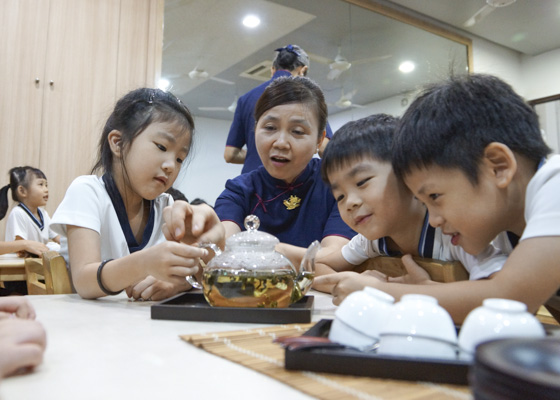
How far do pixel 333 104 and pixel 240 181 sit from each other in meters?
4.18

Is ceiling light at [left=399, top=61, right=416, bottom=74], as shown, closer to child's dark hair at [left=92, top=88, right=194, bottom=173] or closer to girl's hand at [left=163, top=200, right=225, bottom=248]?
child's dark hair at [left=92, top=88, right=194, bottom=173]

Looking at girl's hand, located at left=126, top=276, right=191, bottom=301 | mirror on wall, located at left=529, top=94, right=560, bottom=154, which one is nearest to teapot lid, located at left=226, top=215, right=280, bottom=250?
girl's hand, located at left=126, top=276, right=191, bottom=301

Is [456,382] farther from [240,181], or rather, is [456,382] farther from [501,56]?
[501,56]

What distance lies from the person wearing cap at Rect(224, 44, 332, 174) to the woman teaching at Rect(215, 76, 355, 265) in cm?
49

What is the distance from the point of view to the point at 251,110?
210 cm

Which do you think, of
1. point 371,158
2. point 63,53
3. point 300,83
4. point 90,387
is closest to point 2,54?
point 63,53

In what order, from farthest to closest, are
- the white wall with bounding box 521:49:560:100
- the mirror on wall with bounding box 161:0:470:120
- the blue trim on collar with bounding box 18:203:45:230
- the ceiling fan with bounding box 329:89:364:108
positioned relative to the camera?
the ceiling fan with bounding box 329:89:364:108
the white wall with bounding box 521:49:560:100
the mirror on wall with bounding box 161:0:470:120
the blue trim on collar with bounding box 18:203:45:230

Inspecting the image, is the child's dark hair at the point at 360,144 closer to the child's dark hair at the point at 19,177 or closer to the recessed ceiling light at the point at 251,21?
the child's dark hair at the point at 19,177

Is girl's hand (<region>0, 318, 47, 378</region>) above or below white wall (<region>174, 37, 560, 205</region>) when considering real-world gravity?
below

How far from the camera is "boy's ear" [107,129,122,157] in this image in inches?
49.5

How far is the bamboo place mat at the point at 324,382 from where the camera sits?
0.35m

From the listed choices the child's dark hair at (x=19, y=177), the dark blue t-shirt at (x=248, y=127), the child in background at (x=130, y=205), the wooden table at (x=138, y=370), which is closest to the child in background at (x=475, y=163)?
the wooden table at (x=138, y=370)

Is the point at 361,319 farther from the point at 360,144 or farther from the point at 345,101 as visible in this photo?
the point at 345,101

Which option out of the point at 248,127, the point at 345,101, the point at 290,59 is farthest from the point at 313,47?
the point at 248,127
